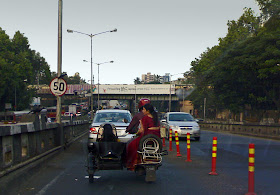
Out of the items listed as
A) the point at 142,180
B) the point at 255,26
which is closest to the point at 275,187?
the point at 142,180

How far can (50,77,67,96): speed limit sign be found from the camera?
1661 centimetres

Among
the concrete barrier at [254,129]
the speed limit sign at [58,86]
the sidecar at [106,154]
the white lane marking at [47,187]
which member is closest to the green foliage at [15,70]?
the concrete barrier at [254,129]

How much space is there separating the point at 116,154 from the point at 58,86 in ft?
28.4

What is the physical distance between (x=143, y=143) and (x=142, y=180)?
51.2 inches

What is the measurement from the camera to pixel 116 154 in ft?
28.5

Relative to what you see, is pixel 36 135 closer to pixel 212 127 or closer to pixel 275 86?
pixel 212 127

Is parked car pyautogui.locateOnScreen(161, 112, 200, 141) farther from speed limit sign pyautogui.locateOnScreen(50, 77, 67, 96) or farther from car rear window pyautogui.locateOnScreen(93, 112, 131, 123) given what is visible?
car rear window pyautogui.locateOnScreen(93, 112, 131, 123)

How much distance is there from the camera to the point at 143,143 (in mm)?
8336

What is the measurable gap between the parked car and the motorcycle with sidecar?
547 inches

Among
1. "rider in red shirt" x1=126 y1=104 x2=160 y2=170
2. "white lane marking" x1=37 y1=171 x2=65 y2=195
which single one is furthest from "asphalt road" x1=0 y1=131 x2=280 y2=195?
"rider in red shirt" x1=126 y1=104 x2=160 y2=170

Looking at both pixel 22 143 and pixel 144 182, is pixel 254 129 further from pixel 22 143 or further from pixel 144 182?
pixel 144 182

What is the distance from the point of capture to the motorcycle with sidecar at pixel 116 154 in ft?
27.5

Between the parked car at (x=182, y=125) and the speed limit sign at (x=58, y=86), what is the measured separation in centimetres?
797

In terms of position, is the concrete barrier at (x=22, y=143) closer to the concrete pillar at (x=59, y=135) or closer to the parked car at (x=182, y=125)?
the concrete pillar at (x=59, y=135)
